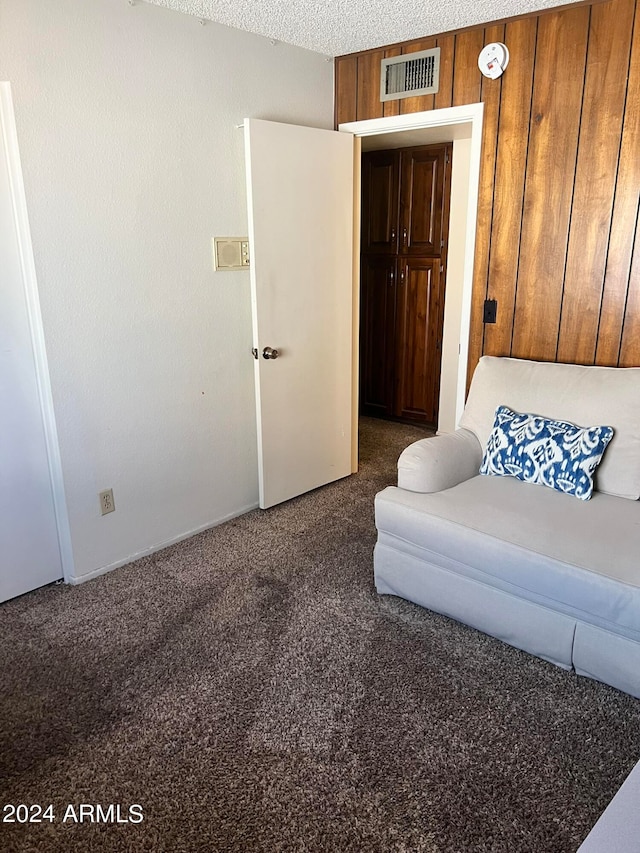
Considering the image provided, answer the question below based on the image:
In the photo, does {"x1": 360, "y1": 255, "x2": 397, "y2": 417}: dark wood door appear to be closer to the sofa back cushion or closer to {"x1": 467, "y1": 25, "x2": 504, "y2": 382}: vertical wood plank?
{"x1": 467, "y1": 25, "x2": 504, "y2": 382}: vertical wood plank

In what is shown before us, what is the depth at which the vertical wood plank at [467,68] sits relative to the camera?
2.98m

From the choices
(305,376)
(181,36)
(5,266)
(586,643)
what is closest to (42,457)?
(5,266)

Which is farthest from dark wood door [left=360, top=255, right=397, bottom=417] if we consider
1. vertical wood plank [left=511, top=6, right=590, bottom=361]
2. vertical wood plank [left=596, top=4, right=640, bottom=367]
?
vertical wood plank [left=596, top=4, right=640, bottom=367]

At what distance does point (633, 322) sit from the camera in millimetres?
2812

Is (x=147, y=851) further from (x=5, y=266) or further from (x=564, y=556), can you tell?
(x=5, y=266)

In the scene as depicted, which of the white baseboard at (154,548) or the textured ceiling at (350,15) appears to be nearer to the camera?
the textured ceiling at (350,15)

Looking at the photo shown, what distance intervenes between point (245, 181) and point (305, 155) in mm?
Result: 361

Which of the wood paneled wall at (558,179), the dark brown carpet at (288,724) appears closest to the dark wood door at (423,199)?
the wood paneled wall at (558,179)

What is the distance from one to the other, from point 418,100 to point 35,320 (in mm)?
2184

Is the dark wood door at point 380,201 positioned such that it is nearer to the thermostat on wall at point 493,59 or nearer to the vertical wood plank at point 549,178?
the thermostat on wall at point 493,59

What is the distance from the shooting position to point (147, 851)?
1.58 metres

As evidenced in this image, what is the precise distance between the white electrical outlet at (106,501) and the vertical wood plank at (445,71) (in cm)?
247

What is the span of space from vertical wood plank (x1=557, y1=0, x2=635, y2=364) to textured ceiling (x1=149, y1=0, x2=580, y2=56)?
0.25 m

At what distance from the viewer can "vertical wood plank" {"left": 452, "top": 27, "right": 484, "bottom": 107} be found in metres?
2.98
